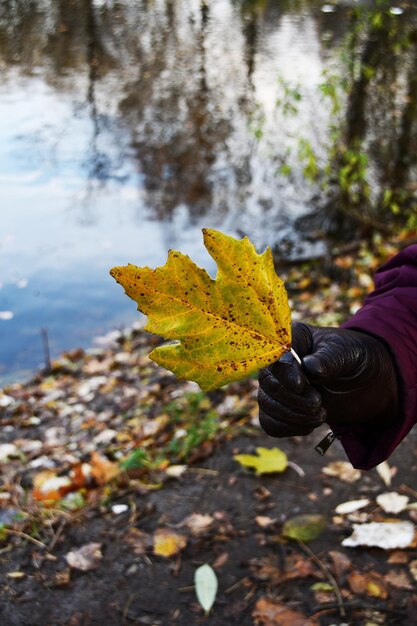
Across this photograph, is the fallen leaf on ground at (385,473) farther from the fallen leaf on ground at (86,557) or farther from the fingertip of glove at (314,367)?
the fingertip of glove at (314,367)

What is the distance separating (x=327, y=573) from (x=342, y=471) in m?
0.65

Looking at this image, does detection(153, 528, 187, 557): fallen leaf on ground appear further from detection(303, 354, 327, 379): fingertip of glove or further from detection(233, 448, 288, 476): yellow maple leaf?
detection(303, 354, 327, 379): fingertip of glove

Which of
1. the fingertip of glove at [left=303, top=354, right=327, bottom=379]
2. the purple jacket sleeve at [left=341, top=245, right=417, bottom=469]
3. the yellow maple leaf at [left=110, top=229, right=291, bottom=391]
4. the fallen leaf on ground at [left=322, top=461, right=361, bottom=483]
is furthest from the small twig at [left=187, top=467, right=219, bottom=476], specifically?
the yellow maple leaf at [left=110, top=229, right=291, bottom=391]

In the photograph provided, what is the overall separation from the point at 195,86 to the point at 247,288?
28.1 feet

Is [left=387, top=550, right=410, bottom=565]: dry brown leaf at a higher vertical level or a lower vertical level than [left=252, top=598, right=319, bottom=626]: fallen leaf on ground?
higher

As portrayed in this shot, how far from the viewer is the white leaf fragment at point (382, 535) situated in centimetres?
226

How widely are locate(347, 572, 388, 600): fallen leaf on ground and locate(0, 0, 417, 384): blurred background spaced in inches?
135

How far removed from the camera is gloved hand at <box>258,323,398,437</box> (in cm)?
122

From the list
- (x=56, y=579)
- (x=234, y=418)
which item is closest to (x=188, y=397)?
(x=234, y=418)

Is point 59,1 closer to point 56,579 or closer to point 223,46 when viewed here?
point 223,46

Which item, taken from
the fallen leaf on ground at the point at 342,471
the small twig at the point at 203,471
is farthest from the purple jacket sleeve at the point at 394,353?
the small twig at the point at 203,471

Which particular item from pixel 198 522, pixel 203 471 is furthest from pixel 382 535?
pixel 203 471

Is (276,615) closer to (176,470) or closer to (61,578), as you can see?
(61,578)

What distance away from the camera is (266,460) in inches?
111
